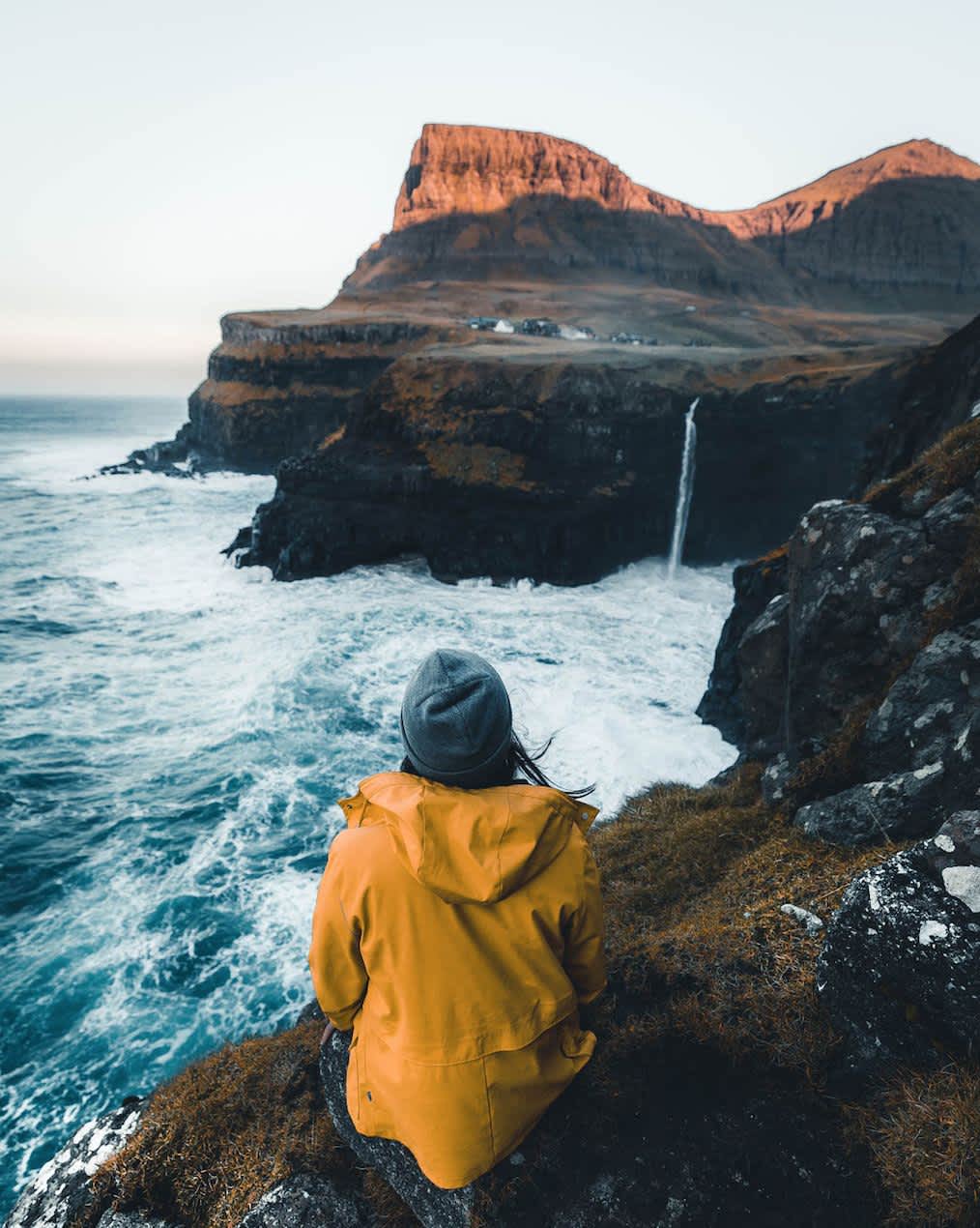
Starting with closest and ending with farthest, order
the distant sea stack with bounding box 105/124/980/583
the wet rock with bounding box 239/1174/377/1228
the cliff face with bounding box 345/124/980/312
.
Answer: the wet rock with bounding box 239/1174/377/1228 → the distant sea stack with bounding box 105/124/980/583 → the cliff face with bounding box 345/124/980/312

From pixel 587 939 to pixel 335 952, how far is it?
0.98 m

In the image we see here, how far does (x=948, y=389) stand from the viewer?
1313cm

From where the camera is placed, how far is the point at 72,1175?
169 inches

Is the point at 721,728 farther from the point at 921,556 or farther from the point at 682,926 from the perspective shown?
the point at 682,926

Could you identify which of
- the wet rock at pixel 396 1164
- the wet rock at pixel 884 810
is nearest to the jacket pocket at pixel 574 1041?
the wet rock at pixel 396 1164

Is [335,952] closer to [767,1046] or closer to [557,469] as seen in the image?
[767,1046]

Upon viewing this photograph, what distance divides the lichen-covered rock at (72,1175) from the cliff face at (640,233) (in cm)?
11135

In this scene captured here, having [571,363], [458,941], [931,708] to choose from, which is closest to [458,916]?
[458,941]

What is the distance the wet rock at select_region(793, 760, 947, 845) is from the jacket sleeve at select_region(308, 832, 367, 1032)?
12.6 ft

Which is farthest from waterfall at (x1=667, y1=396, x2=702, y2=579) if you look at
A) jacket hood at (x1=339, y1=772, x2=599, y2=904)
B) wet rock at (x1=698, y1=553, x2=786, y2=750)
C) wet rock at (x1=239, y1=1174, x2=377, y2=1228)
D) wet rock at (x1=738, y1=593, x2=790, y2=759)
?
jacket hood at (x1=339, y1=772, x2=599, y2=904)

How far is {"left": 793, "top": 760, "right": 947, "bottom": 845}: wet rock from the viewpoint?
441 centimetres

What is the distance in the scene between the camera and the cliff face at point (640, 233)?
105750 mm

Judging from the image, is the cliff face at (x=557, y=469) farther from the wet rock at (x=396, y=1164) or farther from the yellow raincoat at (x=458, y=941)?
the yellow raincoat at (x=458, y=941)

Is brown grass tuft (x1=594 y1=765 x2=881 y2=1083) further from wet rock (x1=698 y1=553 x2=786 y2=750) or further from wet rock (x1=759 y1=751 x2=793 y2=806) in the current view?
wet rock (x1=698 y1=553 x2=786 y2=750)
